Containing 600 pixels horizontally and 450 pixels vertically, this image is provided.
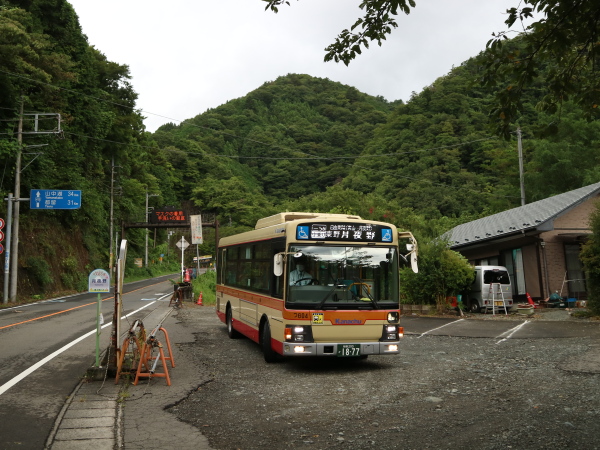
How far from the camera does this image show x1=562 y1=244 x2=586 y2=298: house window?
2258 centimetres

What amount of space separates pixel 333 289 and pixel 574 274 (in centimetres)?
1757

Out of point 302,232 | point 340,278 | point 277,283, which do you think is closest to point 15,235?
point 277,283

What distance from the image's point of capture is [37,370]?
9.24m

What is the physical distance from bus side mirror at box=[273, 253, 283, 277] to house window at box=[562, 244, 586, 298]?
17683mm

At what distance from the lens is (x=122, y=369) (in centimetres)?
848

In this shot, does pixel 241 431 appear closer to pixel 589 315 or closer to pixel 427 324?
pixel 427 324

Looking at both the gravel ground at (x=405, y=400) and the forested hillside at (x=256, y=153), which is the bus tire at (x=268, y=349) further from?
the forested hillside at (x=256, y=153)

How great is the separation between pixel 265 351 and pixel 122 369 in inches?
110

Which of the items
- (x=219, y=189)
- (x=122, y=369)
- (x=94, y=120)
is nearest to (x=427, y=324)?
(x=122, y=369)

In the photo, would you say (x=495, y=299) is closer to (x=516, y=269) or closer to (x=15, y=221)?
(x=516, y=269)

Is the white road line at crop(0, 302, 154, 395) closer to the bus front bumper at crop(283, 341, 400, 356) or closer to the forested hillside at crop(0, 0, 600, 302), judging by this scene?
the bus front bumper at crop(283, 341, 400, 356)

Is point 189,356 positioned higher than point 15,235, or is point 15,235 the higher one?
point 15,235

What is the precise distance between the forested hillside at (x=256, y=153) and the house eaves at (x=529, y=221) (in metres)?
2.25

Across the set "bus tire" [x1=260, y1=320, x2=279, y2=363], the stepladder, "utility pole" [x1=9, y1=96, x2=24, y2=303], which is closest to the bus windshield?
"bus tire" [x1=260, y1=320, x2=279, y2=363]
